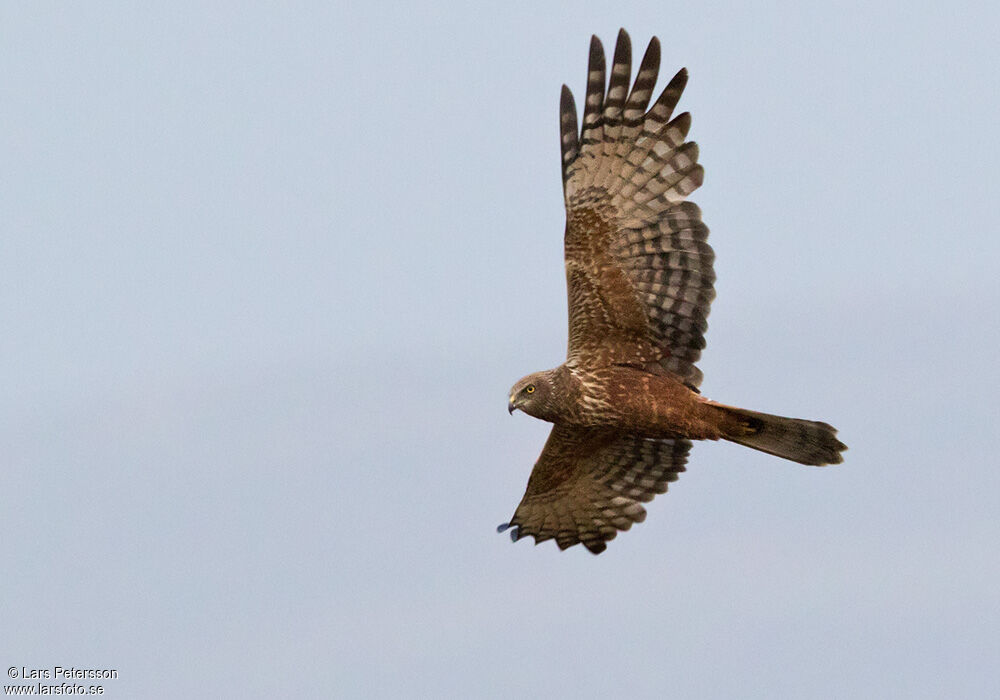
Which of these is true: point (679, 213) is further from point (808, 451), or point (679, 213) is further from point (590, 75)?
point (808, 451)

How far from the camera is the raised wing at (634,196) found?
13.7 meters

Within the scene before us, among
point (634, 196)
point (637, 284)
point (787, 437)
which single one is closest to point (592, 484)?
Result: point (787, 437)

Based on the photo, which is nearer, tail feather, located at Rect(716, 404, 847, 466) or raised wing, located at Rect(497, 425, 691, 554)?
tail feather, located at Rect(716, 404, 847, 466)

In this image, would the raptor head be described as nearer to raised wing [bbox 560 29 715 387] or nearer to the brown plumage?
the brown plumage

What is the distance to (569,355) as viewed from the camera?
46.4 feet

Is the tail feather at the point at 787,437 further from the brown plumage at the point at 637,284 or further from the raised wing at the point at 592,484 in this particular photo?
the raised wing at the point at 592,484

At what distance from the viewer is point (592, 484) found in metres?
15.5

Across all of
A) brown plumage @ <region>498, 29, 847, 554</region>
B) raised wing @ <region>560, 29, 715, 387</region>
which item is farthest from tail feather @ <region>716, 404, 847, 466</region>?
raised wing @ <region>560, 29, 715, 387</region>

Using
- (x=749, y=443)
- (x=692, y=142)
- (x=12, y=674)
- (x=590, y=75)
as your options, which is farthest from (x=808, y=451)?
(x=12, y=674)

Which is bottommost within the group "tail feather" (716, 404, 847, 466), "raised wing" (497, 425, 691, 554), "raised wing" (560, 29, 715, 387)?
"tail feather" (716, 404, 847, 466)

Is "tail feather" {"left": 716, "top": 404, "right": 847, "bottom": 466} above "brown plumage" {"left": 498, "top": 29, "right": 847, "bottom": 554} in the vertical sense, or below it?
below

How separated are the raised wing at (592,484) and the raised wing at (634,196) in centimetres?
153

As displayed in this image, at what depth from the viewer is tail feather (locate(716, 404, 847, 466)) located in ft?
45.0

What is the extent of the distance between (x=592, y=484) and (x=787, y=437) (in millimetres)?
2241
